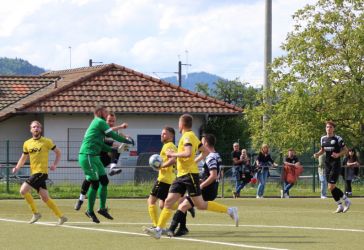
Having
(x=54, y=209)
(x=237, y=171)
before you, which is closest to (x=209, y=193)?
(x=54, y=209)

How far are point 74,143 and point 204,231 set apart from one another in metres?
22.3

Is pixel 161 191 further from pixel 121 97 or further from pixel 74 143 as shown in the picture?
pixel 121 97

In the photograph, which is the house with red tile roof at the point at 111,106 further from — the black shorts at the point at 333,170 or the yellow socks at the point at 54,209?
the yellow socks at the point at 54,209

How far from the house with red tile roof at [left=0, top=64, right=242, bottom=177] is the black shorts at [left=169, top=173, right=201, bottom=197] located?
26145 mm

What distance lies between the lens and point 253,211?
23.0 m

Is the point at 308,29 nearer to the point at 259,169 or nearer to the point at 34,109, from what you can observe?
the point at 34,109

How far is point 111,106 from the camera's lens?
44906 millimetres

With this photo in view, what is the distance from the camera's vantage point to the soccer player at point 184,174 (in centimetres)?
1520

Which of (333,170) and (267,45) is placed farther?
(267,45)

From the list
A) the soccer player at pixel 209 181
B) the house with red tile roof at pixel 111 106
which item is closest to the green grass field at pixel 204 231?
the soccer player at pixel 209 181

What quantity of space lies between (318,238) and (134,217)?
548 cm

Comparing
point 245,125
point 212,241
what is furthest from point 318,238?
point 245,125

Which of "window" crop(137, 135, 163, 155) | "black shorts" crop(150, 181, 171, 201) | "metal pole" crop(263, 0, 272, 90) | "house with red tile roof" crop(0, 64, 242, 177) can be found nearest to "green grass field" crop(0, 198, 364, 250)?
"black shorts" crop(150, 181, 171, 201)

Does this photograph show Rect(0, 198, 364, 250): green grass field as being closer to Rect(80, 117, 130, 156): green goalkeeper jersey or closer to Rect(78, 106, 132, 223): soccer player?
Rect(78, 106, 132, 223): soccer player
